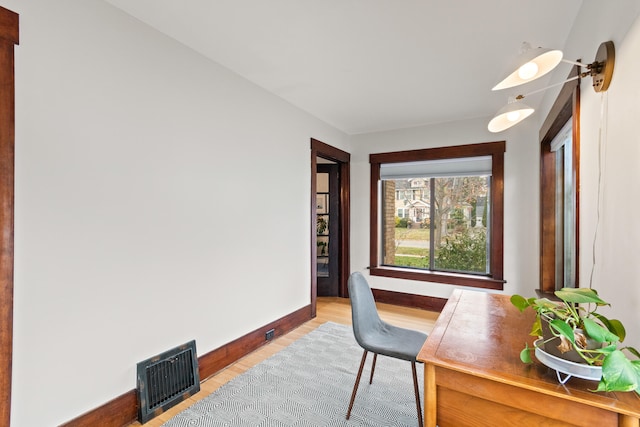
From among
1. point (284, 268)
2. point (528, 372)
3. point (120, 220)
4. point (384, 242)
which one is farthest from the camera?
point (384, 242)

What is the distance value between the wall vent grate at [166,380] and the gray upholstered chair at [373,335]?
1149 millimetres

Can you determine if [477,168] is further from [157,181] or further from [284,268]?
[157,181]

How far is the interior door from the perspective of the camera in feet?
15.1

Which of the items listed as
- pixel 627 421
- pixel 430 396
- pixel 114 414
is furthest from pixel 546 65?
pixel 114 414

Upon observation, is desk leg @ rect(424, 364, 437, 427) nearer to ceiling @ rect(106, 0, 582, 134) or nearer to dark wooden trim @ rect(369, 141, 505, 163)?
ceiling @ rect(106, 0, 582, 134)

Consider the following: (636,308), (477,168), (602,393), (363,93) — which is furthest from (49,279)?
(477,168)

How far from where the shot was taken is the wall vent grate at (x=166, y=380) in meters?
1.90

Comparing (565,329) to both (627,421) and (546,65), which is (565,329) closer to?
(627,421)

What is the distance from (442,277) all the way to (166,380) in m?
3.26

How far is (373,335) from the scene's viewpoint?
1.99 meters

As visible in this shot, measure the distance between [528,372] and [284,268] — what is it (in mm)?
2552

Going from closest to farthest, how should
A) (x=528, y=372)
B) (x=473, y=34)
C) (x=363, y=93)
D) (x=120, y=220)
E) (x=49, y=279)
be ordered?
(x=528, y=372) < (x=49, y=279) < (x=120, y=220) < (x=473, y=34) < (x=363, y=93)

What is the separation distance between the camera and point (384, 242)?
14.9 feet

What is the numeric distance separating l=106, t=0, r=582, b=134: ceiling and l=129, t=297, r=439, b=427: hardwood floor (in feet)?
8.21
